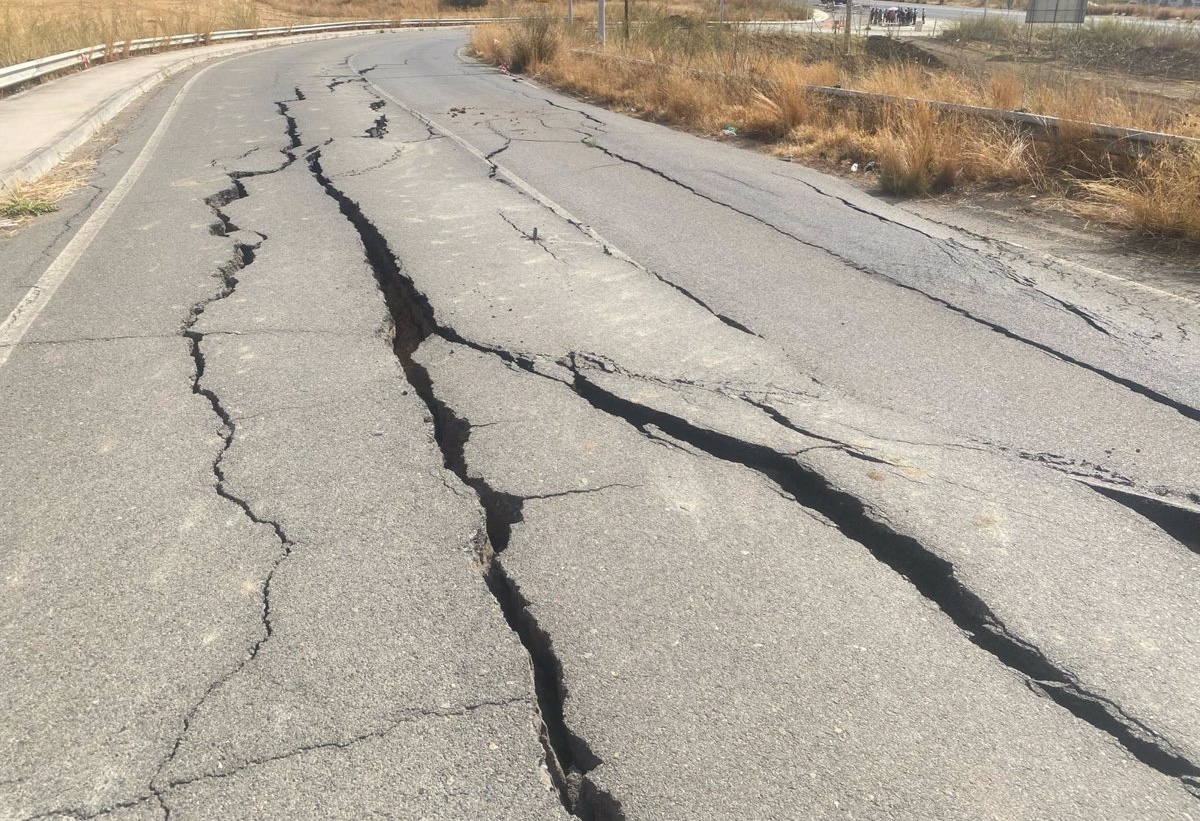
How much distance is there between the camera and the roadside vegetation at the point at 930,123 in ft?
24.1

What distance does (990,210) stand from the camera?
7.89m

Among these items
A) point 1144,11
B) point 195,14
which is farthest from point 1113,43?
point 195,14

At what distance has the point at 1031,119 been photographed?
28.3 feet

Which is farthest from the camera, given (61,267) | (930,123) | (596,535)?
(930,123)

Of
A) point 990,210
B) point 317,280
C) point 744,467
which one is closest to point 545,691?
point 744,467

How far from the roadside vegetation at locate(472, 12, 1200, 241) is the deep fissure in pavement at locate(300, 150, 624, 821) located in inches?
204

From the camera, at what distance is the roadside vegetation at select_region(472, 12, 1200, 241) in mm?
7355

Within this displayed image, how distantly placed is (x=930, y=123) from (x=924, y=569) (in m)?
7.52

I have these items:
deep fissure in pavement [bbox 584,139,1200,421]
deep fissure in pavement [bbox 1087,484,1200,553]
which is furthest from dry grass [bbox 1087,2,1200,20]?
deep fissure in pavement [bbox 1087,484,1200,553]

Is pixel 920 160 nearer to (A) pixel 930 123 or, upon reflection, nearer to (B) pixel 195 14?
(A) pixel 930 123

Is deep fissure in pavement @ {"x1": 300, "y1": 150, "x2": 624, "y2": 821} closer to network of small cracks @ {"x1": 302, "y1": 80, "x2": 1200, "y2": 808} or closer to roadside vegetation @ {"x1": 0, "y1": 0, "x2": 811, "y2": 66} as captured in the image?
network of small cracks @ {"x1": 302, "y1": 80, "x2": 1200, "y2": 808}

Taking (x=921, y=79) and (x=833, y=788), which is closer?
(x=833, y=788)

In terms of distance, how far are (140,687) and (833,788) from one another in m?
1.87

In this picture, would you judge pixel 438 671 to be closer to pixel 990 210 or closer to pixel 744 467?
pixel 744 467
